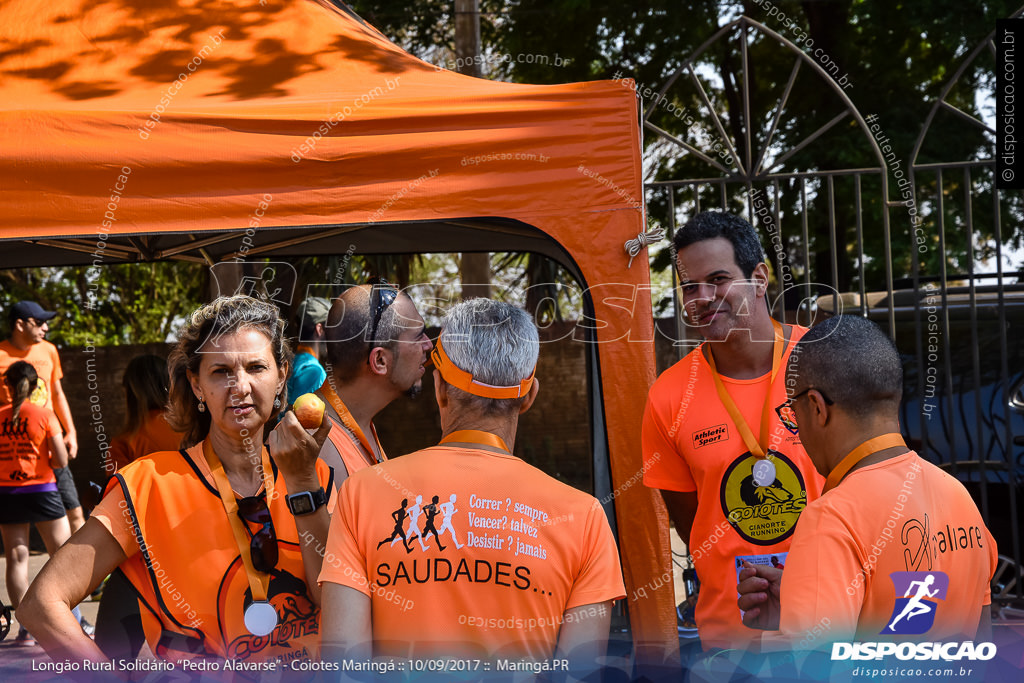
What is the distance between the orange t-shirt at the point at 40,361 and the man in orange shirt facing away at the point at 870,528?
5.10 meters

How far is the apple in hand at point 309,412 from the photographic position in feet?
6.57

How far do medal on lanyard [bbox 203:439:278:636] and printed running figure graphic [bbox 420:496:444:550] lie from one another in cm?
55

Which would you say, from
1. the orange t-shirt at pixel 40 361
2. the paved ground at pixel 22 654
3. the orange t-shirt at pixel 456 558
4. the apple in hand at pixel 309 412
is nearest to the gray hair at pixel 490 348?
the orange t-shirt at pixel 456 558

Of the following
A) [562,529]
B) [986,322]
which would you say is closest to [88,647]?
[562,529]

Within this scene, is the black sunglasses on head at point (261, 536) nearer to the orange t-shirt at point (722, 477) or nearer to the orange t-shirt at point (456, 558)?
the orange t-shirt at point (456, 558)

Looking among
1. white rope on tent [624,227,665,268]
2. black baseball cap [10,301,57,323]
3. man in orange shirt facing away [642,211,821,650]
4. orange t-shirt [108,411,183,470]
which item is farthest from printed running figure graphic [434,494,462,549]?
black baseball cap [10,301,57,323]

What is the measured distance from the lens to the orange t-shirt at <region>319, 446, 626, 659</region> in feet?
5.29

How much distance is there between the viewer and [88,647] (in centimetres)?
186

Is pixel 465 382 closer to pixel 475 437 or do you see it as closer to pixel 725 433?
pixel 475 437

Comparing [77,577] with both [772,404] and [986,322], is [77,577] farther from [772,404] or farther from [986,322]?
[986,322]

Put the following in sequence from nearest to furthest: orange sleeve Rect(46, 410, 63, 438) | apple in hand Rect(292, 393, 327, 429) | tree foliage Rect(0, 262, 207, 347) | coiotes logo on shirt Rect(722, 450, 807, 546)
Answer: apple in hand Rect(292, 393, 327, 429)
coiotes logo on shirt Rect(722, 450, 807, 546)
orange sleeve Rect(46, 410, 63, 438)
tree foliage Rect(0, 262, 207, 347)

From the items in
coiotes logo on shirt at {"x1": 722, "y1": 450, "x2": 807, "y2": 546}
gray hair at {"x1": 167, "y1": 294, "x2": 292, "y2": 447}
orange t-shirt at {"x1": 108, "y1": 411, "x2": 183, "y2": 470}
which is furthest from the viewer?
orange t-shirt at {"x1": 108, "y1": 411, "x2": 183, "y2": 470}

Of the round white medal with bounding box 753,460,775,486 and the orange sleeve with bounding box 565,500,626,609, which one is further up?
the round white medal with bounding box 753,460,775,486

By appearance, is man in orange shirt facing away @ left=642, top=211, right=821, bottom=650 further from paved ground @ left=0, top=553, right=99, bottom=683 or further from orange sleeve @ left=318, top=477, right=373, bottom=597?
paved ground @ left=0, top=553, right=99, bottom=683
